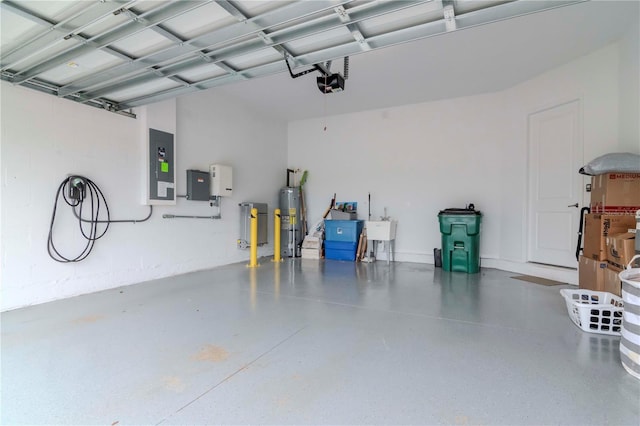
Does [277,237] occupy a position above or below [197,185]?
below

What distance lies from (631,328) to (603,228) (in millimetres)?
1704

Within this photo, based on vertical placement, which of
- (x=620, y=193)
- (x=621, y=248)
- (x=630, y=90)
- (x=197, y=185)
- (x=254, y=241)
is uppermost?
(x=630, y=90)

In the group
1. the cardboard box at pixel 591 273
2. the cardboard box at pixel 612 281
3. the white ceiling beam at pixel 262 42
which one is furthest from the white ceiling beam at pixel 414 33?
the cardboard box at pixel 591 273

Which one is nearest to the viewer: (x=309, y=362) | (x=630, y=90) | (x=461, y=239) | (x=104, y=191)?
(x=309, y=362)

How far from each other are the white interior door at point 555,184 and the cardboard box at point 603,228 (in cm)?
119

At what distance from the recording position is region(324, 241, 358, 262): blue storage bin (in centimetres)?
611

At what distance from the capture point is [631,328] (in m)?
1.80

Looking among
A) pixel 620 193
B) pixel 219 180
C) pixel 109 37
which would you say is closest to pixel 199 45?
pixel 109 37

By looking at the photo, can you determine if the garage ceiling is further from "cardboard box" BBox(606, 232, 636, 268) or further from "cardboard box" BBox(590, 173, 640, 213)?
"cardboard box" BBox(606, 232, 636, 268)

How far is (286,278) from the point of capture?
177 inches

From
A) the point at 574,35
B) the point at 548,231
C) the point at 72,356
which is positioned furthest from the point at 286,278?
the point at 574,35

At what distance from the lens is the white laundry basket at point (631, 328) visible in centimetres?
176

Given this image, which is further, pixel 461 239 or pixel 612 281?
pixel 461 239

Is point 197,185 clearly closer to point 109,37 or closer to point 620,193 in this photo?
point 109,37
